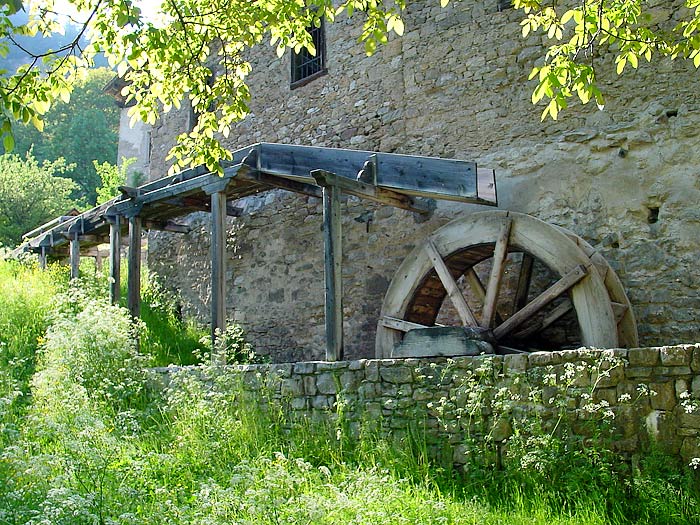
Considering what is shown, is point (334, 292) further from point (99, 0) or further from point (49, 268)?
point (49, 268)

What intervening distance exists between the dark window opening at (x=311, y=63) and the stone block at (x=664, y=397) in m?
6.70

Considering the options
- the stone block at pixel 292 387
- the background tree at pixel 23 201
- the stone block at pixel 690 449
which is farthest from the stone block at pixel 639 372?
the background tree at pixel 23 201

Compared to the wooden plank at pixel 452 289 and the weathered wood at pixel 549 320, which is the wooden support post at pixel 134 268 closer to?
the wooden plank at pixel 452 289

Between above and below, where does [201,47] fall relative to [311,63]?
below

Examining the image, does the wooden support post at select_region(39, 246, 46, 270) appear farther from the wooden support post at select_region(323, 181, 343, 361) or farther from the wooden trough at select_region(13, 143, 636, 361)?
the wooden support post at select_region(323, 181, 343, 361)

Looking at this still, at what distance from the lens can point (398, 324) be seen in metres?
Result: 7.88

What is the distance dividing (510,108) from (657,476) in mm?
4670

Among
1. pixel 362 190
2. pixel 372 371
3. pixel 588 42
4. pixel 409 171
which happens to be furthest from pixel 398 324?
pixel 588 42

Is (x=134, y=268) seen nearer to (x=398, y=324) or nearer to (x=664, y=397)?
(x=398, y=324)

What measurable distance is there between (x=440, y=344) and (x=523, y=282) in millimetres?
1289

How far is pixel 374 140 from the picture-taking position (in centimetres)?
921

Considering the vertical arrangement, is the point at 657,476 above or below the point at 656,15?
below

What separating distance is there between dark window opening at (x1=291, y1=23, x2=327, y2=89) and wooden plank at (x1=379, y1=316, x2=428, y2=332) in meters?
3.80

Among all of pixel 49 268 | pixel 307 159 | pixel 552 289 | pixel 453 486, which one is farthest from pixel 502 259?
pixel 49 268
